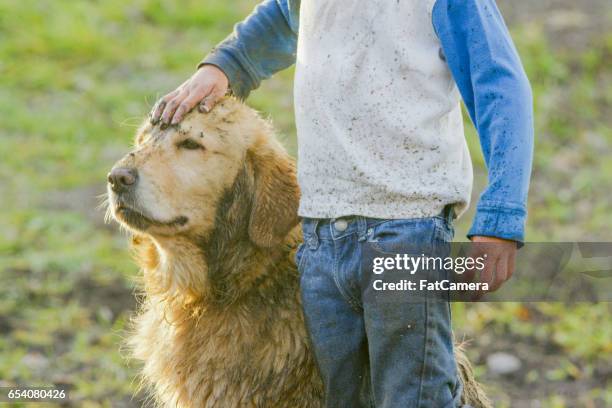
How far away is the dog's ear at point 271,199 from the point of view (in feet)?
11.6

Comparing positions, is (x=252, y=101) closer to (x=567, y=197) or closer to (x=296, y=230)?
(x=567, y=197)

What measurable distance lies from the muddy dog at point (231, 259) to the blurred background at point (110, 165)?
100 centimetres

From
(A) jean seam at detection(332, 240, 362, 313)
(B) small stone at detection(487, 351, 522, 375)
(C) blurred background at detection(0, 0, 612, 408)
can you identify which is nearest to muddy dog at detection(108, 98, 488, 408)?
(A) jean seam at detection(332, 240, 362, 313)

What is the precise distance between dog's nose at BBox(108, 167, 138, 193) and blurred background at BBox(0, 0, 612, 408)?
4.23 ft

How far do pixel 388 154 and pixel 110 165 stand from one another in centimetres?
494

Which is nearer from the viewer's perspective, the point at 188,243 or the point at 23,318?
the point at 188,243

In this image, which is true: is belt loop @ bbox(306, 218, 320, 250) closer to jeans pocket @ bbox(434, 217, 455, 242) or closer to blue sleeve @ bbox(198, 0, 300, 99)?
jeans pocket @ bbox(434, 217, 455, 242)

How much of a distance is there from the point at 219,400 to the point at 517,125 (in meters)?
1.56

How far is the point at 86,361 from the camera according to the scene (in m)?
5.22

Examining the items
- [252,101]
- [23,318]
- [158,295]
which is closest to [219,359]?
[158,295]

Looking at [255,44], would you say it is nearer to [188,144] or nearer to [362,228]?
[188,144]

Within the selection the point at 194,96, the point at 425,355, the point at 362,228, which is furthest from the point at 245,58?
the point at 425,355

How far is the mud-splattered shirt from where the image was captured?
2869mm

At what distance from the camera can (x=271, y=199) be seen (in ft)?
11.7
